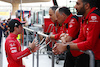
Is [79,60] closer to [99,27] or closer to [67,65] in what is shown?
[67,65]

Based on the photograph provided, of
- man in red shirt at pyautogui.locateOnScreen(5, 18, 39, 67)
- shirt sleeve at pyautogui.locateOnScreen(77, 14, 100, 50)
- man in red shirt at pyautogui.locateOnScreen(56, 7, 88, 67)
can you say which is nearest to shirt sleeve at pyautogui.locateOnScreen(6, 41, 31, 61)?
man in red shirt at pyautogui.locateOnScreen(5, 18, 39, 67)

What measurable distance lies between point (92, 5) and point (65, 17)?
768 mm

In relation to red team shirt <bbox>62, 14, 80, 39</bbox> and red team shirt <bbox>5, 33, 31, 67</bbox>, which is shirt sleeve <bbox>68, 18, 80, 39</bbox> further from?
red team shirt <bbox>5, 33, 31, 67</bbox>

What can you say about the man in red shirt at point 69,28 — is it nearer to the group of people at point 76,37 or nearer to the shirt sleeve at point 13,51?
the group of people at point 76,37

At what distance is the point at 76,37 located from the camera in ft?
7.37

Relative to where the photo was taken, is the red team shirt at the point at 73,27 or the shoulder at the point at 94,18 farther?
the red team shirt at the point at 73,27

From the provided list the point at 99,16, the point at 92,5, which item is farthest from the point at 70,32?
the point at 99,16

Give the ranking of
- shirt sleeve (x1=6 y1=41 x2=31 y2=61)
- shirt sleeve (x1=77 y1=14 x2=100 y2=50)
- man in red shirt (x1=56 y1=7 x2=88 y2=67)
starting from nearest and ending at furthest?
shirt sleeve (x1=77 y1=14 x2=100 y2=50), man in red shirt (x1=56 y1=7 x2=88 y2=67), shirt sleeve (x1=6 y1=41 x2=31 y2=61)

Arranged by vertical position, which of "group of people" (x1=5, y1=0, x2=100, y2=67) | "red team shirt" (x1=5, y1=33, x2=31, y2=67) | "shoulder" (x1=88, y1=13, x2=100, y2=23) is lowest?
"red team shirt" (x1=5, y1=33, x2=31, y2=67)

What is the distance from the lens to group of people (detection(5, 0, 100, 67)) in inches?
57.3

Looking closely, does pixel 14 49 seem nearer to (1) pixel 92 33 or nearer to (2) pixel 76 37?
(2) pixel 76 37

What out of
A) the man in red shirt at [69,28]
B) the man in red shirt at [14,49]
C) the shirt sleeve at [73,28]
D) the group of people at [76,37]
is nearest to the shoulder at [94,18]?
the group of people at [76,37]

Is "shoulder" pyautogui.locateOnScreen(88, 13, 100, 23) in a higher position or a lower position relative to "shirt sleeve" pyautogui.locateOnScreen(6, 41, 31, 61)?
higher

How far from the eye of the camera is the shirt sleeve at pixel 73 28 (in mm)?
2162
